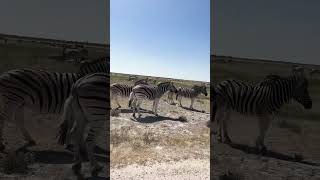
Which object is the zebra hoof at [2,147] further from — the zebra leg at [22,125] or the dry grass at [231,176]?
the dry grass at [231,176]

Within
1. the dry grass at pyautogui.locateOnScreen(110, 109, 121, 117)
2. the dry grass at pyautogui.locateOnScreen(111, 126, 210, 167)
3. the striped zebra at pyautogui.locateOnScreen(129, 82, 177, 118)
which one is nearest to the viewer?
the dry grass at pyautogui.locateOnScreen(111, 126, 210, 167)

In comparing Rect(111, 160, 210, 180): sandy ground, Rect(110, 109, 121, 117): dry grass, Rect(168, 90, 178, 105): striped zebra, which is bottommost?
Rect(111, 160, 210, 180): sandy ground

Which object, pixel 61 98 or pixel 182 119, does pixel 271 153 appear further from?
pixel 182 119

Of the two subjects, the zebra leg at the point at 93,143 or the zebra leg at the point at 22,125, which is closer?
the zebra leg at the point at 22,125

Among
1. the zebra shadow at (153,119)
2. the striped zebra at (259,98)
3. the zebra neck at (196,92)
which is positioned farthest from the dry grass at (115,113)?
the striped zebra at (259,98)

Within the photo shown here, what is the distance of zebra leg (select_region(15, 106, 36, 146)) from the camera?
328 cm

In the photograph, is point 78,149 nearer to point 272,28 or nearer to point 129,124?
point 272,28

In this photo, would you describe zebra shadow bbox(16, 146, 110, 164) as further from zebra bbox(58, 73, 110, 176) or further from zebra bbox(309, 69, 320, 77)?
zebra bbox(309, 69, 320, 77)

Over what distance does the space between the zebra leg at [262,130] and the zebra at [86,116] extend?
4.81 feet

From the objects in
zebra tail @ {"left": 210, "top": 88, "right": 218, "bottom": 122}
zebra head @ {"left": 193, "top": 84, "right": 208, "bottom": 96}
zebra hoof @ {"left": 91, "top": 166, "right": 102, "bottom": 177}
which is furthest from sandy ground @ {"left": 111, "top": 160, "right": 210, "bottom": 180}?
zebra head @ {"left": 193, "top": 84, "right": 208, "bottom": 96}

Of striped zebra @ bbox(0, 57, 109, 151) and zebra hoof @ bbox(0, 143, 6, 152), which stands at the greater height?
striped zebra @ bbox(0, 57, 109, 151)

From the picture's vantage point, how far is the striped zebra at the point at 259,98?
422 cm

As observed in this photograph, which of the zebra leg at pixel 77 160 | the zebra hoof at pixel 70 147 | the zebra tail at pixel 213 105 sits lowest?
the zebra leg at pixel 77 160

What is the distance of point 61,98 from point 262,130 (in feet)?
6.09
